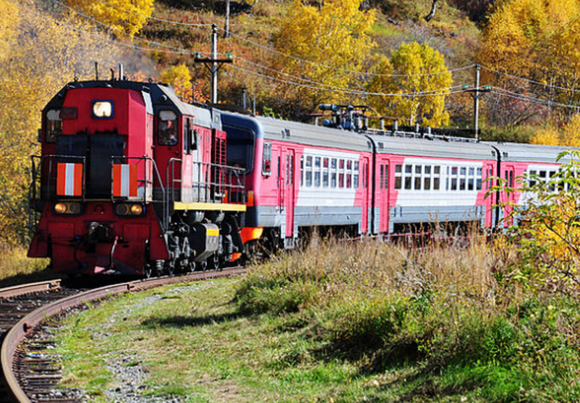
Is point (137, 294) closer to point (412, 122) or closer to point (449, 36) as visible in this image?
point (412, 122)

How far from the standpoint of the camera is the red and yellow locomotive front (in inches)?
591

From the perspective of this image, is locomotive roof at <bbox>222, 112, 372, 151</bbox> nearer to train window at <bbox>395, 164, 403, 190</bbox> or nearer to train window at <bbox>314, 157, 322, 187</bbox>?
train window at <bbox>314, 157, 322, 187</bbox>

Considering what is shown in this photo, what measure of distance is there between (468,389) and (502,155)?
24.0 meters

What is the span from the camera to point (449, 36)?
9075cm

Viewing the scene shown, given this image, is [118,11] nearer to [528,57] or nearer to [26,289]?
[528,57]

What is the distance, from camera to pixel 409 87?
187ft

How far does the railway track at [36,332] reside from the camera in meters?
7.90

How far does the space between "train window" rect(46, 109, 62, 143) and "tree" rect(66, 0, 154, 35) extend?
43.8 m

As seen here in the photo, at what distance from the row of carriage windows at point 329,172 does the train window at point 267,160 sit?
183cm

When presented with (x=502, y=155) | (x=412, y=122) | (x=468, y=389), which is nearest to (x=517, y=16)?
(x=412, y=122)

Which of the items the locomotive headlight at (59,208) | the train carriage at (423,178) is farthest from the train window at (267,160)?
the train carriage at (423,178)

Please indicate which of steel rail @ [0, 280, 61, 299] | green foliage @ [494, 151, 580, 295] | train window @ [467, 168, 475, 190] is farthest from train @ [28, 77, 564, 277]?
train window @ [467, 168, 475, 190]

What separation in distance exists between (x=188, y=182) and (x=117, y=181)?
74.9 inches

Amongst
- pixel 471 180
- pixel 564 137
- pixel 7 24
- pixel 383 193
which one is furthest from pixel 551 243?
pixel 564 137
